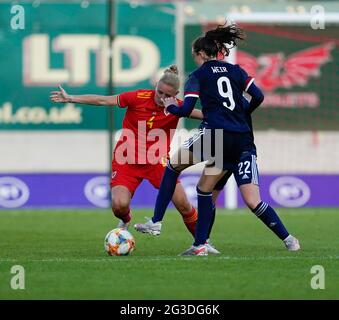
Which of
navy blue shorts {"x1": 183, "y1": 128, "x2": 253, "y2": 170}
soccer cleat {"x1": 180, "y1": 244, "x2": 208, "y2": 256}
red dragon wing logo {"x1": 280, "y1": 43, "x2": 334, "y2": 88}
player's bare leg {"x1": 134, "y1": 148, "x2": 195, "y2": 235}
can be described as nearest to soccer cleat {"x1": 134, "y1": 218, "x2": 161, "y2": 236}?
player's bare leg {"x1": 134, "y1": 148, "x2": 195, "y2": 235}

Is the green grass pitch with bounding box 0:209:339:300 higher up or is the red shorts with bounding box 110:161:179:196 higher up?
the red shorts with bounding box 110:161:179:196

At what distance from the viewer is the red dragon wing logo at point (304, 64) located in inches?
874

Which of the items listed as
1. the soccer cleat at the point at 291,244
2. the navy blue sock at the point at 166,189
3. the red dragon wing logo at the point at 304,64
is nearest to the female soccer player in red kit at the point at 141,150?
the navy blue sock at the point at 166,189

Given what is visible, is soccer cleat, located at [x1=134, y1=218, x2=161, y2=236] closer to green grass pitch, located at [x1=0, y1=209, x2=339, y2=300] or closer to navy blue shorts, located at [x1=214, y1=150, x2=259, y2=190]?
green grass pitch, located at [x1=0, y1=209, x2=339, y2=300]

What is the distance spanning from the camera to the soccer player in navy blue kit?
10.9m

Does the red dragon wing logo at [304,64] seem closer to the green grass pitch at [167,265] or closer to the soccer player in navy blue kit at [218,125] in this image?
the green grass pitch at [167,265]

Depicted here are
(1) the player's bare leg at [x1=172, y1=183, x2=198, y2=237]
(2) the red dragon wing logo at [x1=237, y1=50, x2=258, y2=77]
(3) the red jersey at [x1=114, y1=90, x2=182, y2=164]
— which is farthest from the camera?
(2) the red dragon wing logo at [x1=237, y1=50, x2=258, y2=77]

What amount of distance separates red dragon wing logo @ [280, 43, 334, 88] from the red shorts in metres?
10.3
